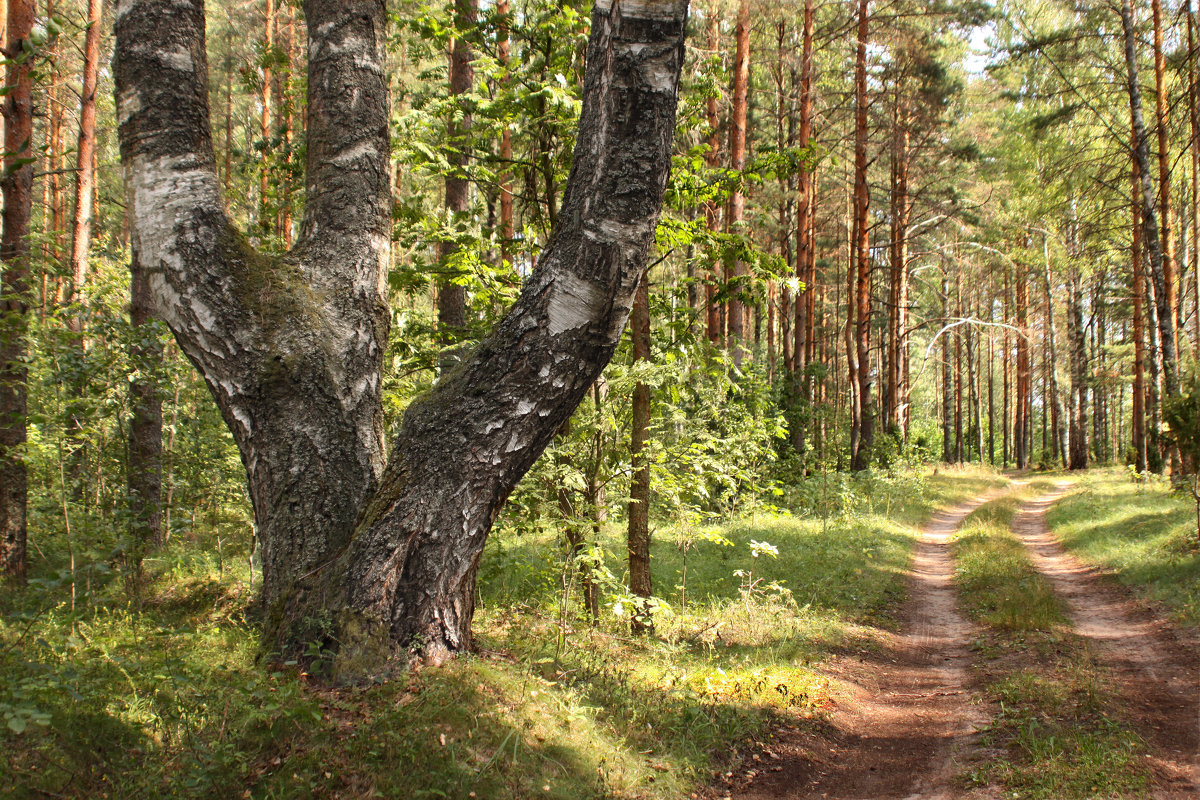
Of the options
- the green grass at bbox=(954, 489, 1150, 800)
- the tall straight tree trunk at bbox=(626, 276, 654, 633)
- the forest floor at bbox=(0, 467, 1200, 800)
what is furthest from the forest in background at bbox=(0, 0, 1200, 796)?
the green grass at bbox=(954, 489, 1150, 800)

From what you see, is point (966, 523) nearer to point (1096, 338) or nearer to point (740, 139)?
point (740, 139)

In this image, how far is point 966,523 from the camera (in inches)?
534

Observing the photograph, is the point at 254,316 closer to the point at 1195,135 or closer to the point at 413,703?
the point at 413,703

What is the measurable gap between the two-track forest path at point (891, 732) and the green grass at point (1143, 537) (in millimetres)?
2411

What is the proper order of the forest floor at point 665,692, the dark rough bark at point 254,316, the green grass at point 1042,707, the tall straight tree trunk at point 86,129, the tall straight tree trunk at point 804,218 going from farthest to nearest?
1. the tall straight tree trunk at point 804,218
2. the tall straight tree trunk at point 86,129
3. the green grass at point 1042,707
4. the dark rough bark at point 254,316
5. the forest floor at point 665,692

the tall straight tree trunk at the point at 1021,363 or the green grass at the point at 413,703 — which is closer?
the green grass at the point at 413,703

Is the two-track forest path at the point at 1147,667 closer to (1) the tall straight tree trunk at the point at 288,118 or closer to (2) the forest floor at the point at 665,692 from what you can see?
(2) the forest floor at the point at 665,692

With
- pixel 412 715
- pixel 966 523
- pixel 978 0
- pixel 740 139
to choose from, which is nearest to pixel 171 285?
pixel 412 715

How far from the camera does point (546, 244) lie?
3.54 m

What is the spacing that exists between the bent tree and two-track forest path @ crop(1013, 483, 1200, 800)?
12.6 ft

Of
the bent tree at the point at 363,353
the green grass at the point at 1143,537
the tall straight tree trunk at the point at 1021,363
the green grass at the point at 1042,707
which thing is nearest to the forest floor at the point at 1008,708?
the green grass at the point at 1042,707

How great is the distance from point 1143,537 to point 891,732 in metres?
8.06

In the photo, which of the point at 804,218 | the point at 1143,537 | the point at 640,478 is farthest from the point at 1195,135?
the point at 640,478

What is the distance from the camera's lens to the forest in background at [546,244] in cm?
557
